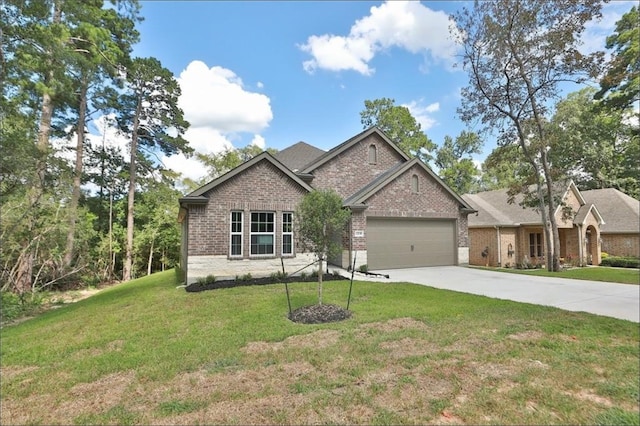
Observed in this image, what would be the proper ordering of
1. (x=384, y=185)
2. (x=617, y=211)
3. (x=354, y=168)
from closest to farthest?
(x=384, y=185), (x=354, y=168), (x=617, y=211)

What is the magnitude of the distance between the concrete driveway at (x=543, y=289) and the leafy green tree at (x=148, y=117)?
52.8ft

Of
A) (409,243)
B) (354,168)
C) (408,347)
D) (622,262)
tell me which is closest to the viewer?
(408,347)

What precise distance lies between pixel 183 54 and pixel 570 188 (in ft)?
80.5

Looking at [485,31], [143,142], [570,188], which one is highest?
[485,31]

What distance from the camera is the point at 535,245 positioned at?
65.2 ft

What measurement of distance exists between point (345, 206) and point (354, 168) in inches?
177

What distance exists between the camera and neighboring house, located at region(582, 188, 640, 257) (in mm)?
20203

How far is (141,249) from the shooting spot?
67.6ft

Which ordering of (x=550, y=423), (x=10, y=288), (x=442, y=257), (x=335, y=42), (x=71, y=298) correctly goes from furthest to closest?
(x=335, y=42)
(x=442, y=257)
(x=71, y=298)
(x=10, y=288)
(x=550, y=423)

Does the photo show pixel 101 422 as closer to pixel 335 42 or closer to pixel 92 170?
pixel 335 42

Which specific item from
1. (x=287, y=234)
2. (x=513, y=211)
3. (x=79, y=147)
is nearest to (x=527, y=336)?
(x=287, y=234)

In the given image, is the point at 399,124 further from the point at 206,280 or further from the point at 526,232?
the point at 206,280

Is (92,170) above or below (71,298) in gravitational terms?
above

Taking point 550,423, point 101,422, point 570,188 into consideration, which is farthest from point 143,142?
point 570,188
